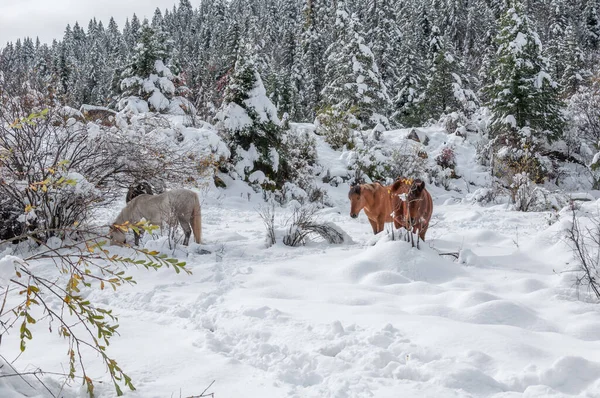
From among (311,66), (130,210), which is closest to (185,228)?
(130,210)

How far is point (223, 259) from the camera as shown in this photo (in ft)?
20.1

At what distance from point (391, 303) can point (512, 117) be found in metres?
19.0

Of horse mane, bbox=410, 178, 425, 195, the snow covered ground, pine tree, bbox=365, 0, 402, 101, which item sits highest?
pine tree, bbox=365, 0, 402, 101

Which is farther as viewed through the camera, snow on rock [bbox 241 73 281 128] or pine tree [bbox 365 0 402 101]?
pine tree [bbox 365 0 402 101]

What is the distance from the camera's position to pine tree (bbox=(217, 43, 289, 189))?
15289 millimetres

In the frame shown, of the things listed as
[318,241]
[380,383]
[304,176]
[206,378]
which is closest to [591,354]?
[380,383]

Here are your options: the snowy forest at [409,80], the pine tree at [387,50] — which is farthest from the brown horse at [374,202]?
the pine tree at [387,50]

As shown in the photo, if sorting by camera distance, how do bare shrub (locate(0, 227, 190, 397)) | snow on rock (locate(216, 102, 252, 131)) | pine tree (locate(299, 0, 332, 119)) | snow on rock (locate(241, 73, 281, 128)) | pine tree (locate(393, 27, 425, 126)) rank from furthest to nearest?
pine tree (locate(299, 0, 332, 119))
pine tree (locate(393, 27, 425, 126))
snow on rock (locate(241, 73, 281, 128))
snow on rock (locate(216, 102, 252, 131))
bare shrub (locate(0, 227, 190, 397))

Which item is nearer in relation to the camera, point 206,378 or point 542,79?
point 206,378

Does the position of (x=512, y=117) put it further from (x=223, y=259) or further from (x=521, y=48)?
(x=223, y=259)

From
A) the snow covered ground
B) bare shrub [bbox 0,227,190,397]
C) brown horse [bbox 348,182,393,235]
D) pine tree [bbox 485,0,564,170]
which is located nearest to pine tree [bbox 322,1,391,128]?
pine tree [bbox 485,0,564,170]

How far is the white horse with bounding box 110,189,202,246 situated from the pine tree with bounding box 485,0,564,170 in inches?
667

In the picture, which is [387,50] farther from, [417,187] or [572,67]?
[417,187]

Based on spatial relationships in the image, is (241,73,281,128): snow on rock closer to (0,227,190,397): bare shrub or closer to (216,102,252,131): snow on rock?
(216,102,252,131): snow on rock
